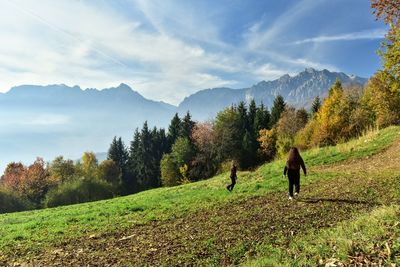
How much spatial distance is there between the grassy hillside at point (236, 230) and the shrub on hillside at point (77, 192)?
5413 cm

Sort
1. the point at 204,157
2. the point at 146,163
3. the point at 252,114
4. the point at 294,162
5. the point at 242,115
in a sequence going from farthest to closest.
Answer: the point at 146,163 < the point at 252,114 < the point at 242,115 < the point at 204,157 < the point at 294,162

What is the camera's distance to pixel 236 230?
471 inches

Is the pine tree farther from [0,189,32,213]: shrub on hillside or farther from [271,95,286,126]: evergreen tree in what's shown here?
[0,189,32,213]: shrub on hillside

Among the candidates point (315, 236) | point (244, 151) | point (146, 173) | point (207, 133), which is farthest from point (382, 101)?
point (146, 173)

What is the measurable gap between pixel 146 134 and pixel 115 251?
99.2 meters

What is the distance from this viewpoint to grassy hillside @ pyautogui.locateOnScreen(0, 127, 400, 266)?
28.6ft

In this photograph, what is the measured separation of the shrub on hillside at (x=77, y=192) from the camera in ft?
223

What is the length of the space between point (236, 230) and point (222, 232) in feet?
1.57

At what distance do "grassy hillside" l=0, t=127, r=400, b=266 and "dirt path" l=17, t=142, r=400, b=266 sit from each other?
3cm

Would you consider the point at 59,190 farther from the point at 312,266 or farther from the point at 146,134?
the point at 312,266

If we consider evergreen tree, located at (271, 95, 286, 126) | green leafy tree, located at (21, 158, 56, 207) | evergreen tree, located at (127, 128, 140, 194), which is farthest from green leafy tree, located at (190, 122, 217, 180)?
green leafy tree, located at (21, 158, 56, 207)

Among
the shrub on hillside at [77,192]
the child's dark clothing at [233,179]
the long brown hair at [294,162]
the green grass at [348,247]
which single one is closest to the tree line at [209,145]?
the shrub on hillside at [77,192]

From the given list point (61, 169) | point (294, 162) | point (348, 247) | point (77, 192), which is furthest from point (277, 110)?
point (348, 247)

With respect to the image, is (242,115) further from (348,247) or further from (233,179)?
(348,247)
